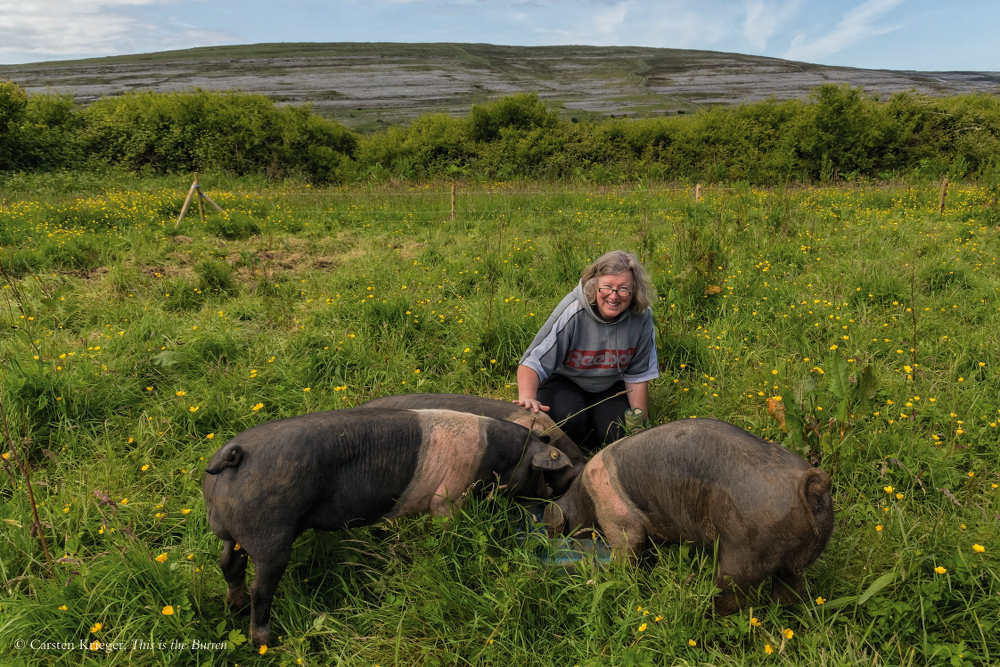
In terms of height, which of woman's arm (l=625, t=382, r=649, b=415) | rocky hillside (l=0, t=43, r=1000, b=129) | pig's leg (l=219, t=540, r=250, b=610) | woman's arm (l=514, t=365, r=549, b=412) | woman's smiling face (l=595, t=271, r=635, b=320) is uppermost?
rocky hillside (l=0, t=43, r=1000, b=129)

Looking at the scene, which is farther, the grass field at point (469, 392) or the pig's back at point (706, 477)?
the grass field at point (469, 392)

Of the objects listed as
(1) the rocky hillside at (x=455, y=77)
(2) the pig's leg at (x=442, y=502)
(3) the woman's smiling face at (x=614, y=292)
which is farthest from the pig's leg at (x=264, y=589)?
(1) the rocky hillside at (x=455, y=77)

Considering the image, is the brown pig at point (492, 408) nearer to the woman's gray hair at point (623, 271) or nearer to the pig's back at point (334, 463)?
the pig's back at point (334, 463)

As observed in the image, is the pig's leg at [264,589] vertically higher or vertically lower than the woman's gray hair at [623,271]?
lower

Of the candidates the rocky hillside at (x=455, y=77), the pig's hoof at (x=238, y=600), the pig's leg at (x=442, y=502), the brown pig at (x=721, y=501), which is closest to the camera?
the brown pig at (x=721, y=501)

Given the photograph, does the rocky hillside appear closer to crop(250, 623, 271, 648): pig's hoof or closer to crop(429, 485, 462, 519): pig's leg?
crop(429, 485, 462, 519): pig's leg

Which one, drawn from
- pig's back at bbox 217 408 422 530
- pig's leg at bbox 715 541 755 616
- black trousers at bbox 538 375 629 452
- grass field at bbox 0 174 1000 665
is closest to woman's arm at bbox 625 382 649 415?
black trousers at bbox 538 375 629 452

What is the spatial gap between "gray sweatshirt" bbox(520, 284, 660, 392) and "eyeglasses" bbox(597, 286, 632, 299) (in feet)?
0.48

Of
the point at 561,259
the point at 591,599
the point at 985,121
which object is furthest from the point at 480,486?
the point at 985,121

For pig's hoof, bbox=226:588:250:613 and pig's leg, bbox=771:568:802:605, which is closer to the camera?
pig's leg, bbox=771:568:802:605

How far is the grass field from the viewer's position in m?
2.02

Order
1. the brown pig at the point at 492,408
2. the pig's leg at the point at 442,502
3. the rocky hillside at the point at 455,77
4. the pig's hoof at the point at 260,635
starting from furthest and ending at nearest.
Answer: the rocky hillside at the point at 455,77 → the brown pig at the point at 492,408 → the pig's leg at the point at 442,502 → the pig's hoof at the point at 260,635

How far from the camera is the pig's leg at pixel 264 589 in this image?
2037mm

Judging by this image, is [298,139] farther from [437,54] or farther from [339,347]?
[437,54]
